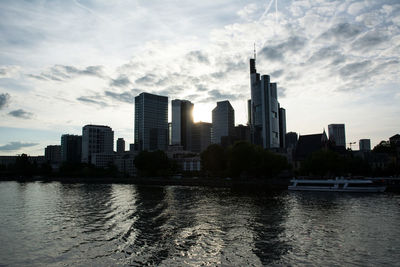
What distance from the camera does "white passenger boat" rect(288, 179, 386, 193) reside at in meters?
91.7

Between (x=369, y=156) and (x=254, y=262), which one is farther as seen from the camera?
(x=369, y=156)

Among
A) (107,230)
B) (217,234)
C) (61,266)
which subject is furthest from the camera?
(107,230)

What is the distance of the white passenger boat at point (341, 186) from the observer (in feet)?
301

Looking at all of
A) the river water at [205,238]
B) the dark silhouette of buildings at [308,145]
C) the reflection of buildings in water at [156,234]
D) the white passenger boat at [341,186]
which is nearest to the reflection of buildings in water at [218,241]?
the river water at [205,238]

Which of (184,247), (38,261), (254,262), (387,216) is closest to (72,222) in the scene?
(38,261)

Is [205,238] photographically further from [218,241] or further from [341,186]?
[341,186]

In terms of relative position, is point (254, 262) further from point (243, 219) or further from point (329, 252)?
point (243, 219)

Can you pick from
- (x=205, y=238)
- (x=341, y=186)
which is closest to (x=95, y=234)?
(x=205, y=238)

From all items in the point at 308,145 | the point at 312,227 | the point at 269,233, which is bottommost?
the point at 312,227

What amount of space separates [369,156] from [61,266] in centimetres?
19776

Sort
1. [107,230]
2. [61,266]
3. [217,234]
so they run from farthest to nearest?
[107,230] → [217,234] → [61,266]

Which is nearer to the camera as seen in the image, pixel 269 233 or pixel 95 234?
pixel 269 233

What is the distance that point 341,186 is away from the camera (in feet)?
322

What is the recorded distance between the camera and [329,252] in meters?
30.2
